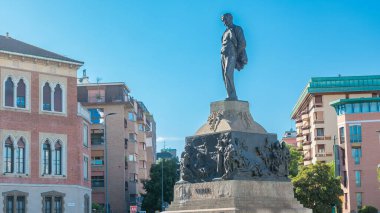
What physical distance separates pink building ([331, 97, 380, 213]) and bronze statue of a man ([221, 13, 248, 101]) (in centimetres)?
6729

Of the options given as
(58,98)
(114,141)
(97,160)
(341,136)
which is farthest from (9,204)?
(341,136)

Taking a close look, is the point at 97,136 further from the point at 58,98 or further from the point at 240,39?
the point at 240,39

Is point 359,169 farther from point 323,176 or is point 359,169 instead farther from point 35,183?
point 35,183

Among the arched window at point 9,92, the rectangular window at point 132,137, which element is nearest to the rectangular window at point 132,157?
the rectangular window at point 132,137

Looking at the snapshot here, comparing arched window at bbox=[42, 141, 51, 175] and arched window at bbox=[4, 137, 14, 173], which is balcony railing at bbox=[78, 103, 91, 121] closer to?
arched window at bbox=[42, 141, 51, 175]

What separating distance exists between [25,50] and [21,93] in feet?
11.5

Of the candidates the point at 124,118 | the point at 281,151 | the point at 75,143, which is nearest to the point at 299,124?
the point at 124,118

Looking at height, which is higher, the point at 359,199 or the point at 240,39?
the point at 240,39

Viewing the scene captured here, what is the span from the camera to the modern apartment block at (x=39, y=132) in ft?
177

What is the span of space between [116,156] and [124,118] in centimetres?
465

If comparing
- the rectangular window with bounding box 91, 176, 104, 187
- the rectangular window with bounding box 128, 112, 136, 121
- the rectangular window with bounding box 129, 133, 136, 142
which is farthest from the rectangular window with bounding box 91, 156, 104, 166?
the rectangular window with bounding box 128, 112, 136, 121

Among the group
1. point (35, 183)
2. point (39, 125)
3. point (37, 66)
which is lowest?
point (35, 183)

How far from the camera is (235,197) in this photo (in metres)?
16.6

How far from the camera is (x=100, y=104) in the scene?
85.4 m
